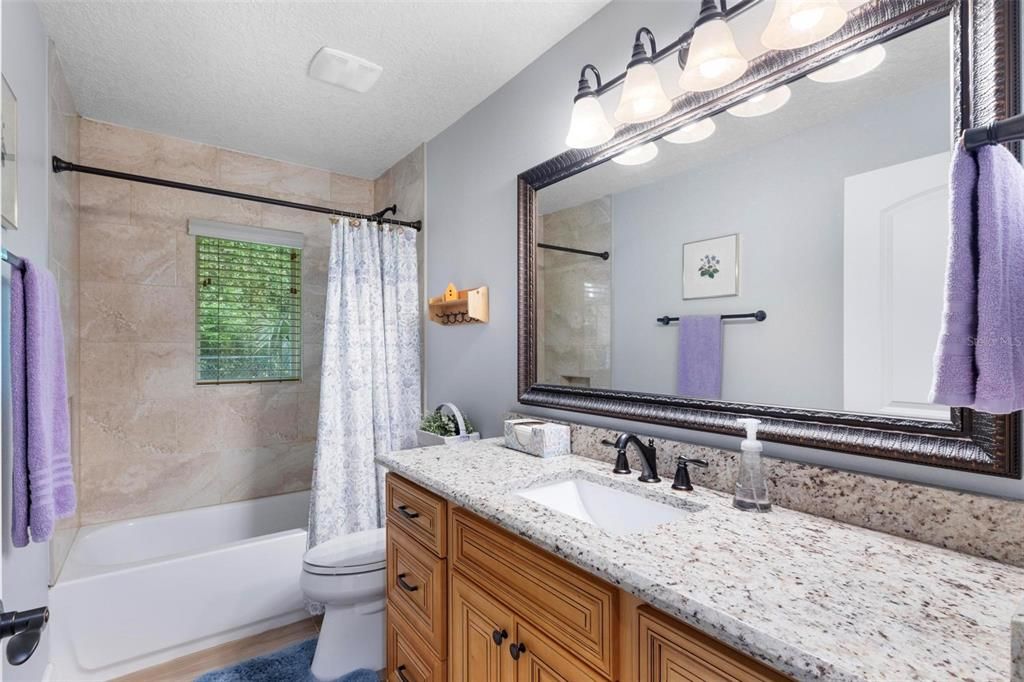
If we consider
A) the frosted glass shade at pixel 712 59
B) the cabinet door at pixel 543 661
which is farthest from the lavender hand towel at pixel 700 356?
the cabinet door at pixel 543 661

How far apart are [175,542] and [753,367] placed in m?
2.93

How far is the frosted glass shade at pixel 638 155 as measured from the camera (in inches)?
58.4

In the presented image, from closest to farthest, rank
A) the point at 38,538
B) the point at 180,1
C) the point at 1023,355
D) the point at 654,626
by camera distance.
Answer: the point at 1023,355 < the point at 654,626 < the point at 38,538 < the point at 180,1

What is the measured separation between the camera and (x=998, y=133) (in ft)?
2.03

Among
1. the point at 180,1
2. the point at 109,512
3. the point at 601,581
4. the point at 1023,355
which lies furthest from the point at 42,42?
the point at 1023,355

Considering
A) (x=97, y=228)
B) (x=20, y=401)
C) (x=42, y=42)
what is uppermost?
(x=42, y=42)

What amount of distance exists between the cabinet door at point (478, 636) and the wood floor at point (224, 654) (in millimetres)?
1270

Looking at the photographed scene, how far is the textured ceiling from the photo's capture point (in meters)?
1.66

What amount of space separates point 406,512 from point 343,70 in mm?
1723

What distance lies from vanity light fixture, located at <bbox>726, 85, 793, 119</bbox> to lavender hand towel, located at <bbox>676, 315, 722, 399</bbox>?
1.72ft

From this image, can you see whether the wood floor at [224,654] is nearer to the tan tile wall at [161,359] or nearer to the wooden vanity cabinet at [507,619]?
the wooden vanity cabinet at [507,619]

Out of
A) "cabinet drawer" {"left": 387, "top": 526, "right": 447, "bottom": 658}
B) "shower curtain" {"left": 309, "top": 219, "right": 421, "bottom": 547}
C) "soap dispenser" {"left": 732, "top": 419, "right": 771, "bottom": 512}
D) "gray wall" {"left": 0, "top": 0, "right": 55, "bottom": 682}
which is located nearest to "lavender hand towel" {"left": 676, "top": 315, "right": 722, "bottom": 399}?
"soap dispenser" {"left": 732, "top": 419, "right": 771, "bottom": 512}

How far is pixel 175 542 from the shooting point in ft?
8.50

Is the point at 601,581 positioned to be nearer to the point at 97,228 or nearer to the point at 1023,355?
the point at 1023,355
